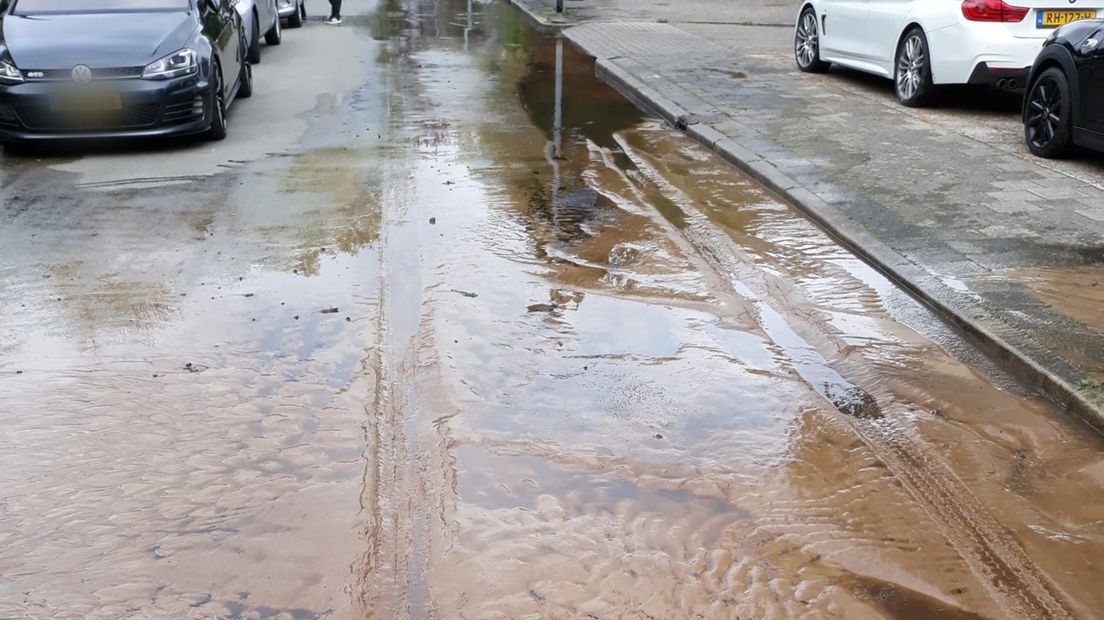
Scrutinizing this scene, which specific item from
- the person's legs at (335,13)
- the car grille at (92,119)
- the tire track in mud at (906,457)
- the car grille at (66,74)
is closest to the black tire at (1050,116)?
the tire track in mud at (906,457)

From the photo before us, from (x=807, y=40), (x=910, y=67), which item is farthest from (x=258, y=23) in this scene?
(x=910, y=67)

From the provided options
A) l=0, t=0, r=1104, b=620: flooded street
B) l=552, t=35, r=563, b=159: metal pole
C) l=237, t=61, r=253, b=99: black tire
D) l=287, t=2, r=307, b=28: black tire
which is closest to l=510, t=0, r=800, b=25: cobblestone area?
l=552, t=35, r=563, b=159: metal pole

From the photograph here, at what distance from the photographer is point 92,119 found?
9680mm

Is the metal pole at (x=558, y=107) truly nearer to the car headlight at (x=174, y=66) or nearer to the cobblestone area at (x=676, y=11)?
the car headlight at (x=174, y=66)

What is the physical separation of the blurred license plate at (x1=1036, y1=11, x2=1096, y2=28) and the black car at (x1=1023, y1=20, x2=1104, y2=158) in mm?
1301

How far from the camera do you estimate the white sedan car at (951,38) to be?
10.4m

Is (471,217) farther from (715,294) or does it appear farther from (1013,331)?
(1013,331)

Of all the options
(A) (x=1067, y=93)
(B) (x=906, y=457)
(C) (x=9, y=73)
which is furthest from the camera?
(C) (x=9, y=73)

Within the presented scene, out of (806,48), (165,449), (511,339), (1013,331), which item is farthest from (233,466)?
(806,48)

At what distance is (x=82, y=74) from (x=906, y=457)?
7.94 metres

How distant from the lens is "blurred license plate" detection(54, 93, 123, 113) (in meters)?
9.59

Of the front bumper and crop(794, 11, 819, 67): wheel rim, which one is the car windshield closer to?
the front bumper

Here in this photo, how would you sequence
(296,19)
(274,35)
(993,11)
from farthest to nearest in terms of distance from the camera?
(296,19), (274,35), (993,11)

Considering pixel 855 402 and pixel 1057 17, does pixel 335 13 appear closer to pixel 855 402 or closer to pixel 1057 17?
pixel 1057 17
